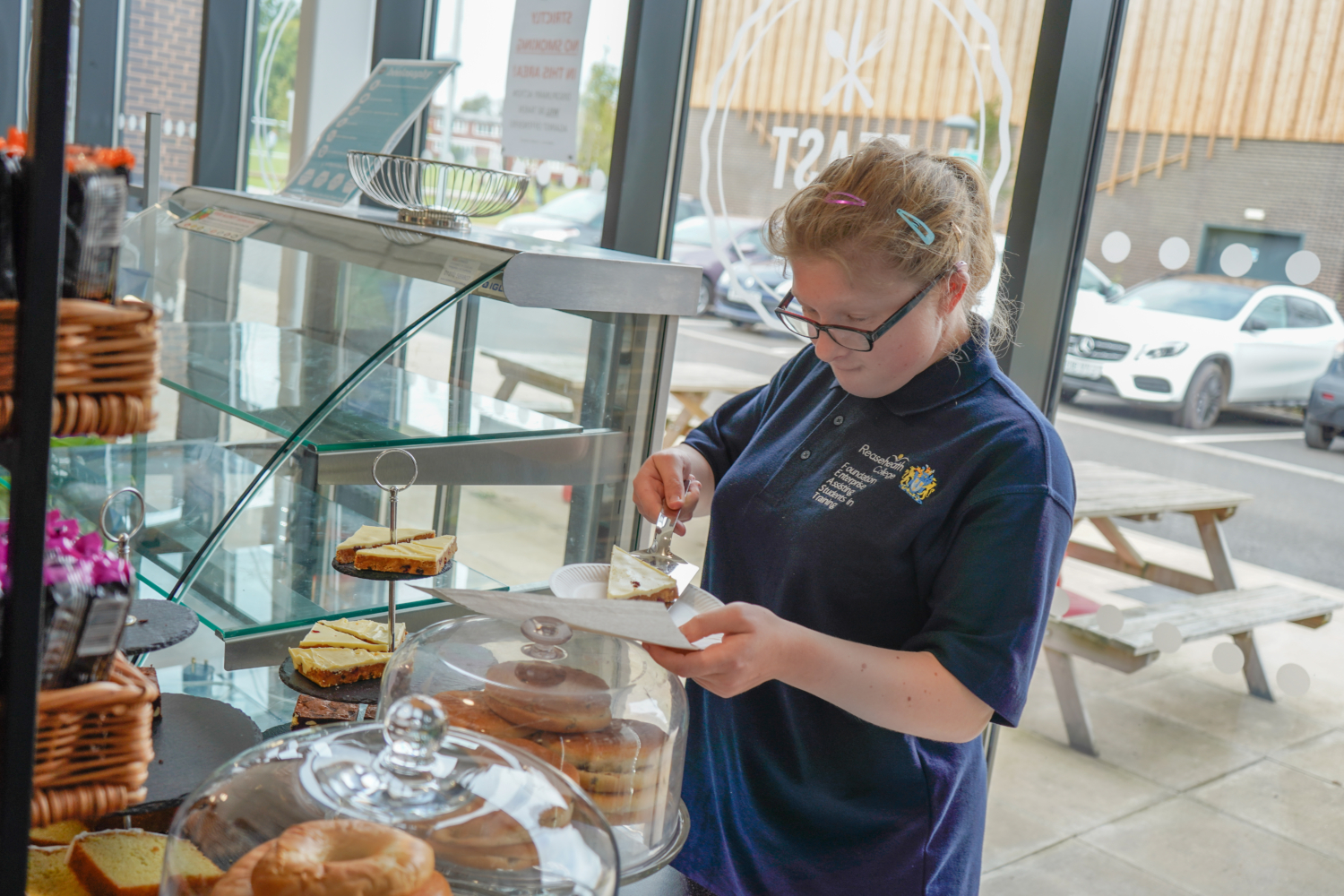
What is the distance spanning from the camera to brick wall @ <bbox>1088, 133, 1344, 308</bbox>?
201cm

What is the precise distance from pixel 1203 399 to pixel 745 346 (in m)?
1.16

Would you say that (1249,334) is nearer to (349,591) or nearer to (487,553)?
(487,553)

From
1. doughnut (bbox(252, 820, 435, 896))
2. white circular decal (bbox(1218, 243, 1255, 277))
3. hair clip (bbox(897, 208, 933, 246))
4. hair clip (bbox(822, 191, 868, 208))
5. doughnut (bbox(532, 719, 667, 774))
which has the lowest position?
doughnut (bbox(532, 719, 667, 774))

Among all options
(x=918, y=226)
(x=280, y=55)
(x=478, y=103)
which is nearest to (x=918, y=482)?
(x=918, y=226)

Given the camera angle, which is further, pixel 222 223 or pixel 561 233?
pixel 561 233

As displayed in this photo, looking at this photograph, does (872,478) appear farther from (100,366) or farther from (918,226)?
(100,366)

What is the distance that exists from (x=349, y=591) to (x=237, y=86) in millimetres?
3491

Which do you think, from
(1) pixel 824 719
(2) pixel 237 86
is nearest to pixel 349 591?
(1) pixel 824 719

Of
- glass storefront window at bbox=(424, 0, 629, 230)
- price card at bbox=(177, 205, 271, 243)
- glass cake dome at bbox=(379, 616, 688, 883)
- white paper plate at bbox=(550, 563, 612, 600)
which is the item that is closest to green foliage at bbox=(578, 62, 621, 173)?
glass storefront window at bbox=(424, 0, 629, 230)

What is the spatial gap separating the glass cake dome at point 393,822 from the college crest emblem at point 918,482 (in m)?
0.66

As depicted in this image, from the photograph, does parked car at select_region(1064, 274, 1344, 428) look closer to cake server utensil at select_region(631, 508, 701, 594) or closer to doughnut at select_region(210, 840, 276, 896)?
cake server utensil at select_region(631, 508, 701, 594)

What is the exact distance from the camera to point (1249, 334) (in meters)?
2.15

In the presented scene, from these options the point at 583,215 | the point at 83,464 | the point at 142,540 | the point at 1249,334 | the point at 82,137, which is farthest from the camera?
the point at 82,137

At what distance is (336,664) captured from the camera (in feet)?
5.05
